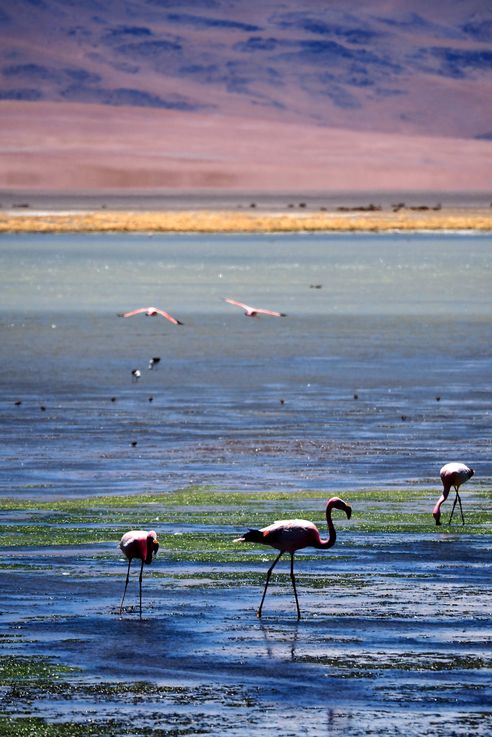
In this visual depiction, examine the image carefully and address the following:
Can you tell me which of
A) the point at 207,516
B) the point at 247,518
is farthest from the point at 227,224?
the point at 247,518

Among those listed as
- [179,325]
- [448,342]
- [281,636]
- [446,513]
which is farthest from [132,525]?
[179,325]

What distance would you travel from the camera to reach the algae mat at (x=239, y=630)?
10.5 meters

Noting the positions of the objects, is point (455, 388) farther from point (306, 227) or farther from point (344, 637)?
point (306, 227)

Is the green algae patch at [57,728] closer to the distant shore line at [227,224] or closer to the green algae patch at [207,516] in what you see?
the green algae patch at [207,516]

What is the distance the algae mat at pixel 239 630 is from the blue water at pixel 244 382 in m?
3.18

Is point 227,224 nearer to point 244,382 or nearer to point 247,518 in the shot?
point 244,382

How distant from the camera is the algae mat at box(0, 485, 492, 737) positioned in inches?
413

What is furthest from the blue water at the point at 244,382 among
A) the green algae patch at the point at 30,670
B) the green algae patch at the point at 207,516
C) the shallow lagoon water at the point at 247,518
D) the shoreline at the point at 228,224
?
the shoreline at the point at 228,224

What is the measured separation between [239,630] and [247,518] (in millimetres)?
4334

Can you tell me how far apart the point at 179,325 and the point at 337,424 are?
18735mm

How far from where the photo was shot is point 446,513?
17375 mm

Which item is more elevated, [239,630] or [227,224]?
[239,630]

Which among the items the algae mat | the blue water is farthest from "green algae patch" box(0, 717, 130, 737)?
the blue water

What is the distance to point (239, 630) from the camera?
12422mm
